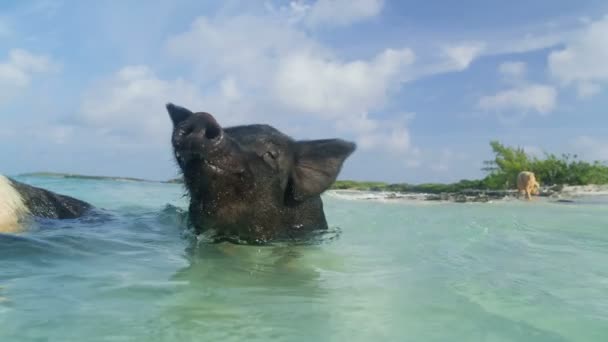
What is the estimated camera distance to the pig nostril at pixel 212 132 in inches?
156

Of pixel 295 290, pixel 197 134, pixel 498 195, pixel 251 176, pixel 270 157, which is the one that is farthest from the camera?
pixel 498 195

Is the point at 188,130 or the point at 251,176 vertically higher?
the point at 188,130

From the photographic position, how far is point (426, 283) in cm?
315

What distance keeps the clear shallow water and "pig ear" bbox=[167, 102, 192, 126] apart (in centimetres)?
105

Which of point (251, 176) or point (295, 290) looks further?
Answer: point (251, 176)

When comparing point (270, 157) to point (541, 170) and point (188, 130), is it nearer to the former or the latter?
point (188, 130)

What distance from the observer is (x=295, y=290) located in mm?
2932

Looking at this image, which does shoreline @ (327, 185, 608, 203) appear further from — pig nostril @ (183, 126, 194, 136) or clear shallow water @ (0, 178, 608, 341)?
pig nostril @ (183, 126, 194, 136)

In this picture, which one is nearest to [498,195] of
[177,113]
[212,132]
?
[177,113]

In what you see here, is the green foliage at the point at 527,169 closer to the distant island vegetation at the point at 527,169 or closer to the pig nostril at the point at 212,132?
the distant island vegetation at the point at 527,169

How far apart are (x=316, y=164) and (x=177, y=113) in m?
1.36

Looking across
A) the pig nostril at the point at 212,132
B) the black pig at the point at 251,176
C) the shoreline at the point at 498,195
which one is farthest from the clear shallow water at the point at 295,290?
the shoreline at the point at 498,195

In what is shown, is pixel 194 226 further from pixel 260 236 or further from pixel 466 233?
pixel 466 233

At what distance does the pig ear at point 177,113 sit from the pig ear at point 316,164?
1.13 metres
